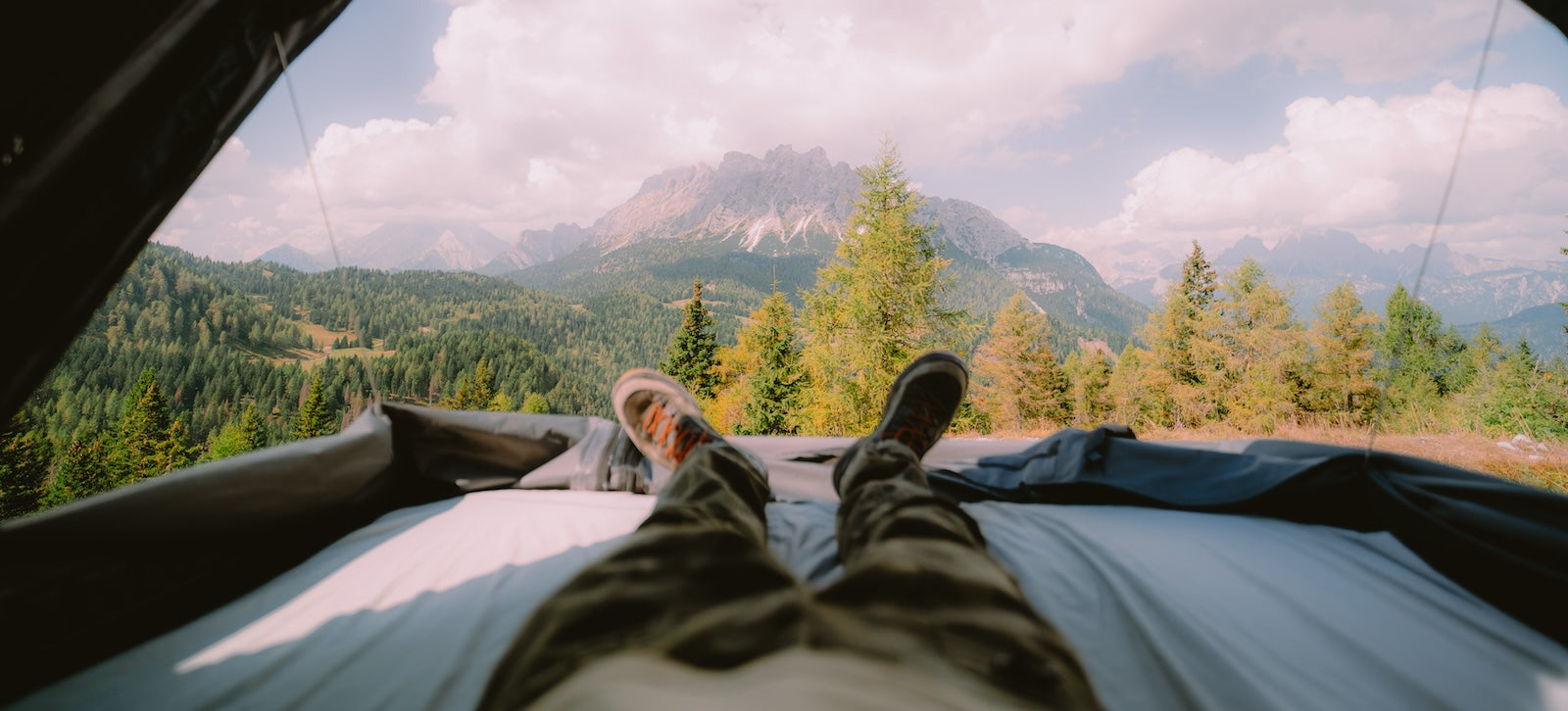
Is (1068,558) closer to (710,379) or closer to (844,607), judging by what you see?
(844,607)

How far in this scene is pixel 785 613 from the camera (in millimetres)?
620

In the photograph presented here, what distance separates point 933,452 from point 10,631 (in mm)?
2148

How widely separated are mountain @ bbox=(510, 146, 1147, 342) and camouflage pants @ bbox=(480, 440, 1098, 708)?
117 metres

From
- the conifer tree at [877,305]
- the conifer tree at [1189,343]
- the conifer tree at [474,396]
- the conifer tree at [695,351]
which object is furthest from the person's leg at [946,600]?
the conifer tree at [474,396]

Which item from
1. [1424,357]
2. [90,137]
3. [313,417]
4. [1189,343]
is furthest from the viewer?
[313,417]

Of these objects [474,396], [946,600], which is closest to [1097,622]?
[946,600]

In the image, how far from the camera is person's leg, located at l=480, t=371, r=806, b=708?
563mm

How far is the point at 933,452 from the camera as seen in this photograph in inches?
81.9

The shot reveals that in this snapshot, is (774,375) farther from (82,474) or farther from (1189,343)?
(82,474)

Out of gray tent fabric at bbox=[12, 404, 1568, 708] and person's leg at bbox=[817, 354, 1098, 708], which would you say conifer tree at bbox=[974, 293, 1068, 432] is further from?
person's leg at bbox=[817, 354, 1098, 708]

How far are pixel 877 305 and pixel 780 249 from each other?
145 meters

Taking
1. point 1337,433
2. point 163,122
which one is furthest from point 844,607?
point 1337,433

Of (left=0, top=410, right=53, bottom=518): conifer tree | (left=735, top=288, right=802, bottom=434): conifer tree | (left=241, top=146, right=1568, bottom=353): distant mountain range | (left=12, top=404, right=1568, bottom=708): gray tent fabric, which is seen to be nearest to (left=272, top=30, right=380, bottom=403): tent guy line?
(left=12, top=404, right=1568, bottom=708): gray tent fabric

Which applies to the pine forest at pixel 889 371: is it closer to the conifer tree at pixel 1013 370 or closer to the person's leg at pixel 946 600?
the conifer tree at pixel 1013 370
